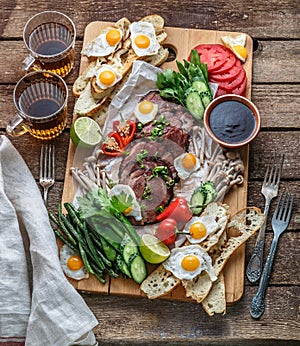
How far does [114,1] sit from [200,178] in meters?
1.29

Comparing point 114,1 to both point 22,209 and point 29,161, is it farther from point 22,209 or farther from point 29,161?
point 22,209

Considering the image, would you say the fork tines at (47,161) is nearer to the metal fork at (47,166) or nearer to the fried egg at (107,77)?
the metal fork at (47,166)

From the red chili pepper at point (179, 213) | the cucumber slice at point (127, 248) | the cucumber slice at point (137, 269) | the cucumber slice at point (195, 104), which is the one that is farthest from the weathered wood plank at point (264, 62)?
the cucumber slice at point (137, 269)

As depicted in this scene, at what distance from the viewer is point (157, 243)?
11.4ft

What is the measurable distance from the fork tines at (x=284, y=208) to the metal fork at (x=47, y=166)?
1.13 metres

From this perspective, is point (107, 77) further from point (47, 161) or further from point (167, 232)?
point (167, 232)

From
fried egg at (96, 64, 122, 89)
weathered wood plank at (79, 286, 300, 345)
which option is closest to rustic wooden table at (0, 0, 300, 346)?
weathered wood plank at (79, 286, 300, 345)

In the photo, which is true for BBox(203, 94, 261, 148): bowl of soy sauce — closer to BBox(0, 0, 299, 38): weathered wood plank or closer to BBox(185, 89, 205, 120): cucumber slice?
BBox(185, 89, 205, 120): cucumber slice

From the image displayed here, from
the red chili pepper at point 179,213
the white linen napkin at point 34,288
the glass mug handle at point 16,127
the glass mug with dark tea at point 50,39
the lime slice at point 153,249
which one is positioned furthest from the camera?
the glass mug with dark tea at point 50,39

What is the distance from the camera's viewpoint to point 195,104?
12.4 feet

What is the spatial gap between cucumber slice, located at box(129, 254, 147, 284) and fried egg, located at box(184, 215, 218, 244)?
26cm

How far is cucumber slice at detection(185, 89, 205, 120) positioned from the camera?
3770 millimetres

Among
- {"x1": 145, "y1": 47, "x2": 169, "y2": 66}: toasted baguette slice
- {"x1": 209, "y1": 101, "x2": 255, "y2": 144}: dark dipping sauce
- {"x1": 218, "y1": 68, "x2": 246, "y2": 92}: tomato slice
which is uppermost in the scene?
{"x1": 145, "y1": 47, "x2": 169, "y2": 66}: toasted baguette slice

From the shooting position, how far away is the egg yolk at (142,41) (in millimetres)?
3955
